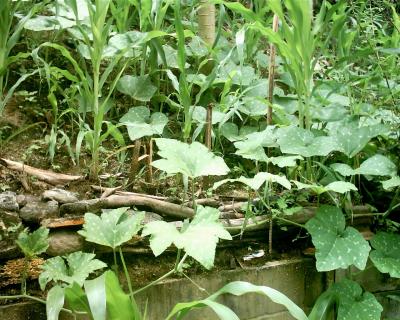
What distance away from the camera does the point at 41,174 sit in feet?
5.06

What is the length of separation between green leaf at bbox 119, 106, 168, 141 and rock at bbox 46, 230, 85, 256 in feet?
1.37

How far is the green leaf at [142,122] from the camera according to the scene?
1648 millimetres

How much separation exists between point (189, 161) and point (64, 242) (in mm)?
418

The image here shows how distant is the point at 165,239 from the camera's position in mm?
1116

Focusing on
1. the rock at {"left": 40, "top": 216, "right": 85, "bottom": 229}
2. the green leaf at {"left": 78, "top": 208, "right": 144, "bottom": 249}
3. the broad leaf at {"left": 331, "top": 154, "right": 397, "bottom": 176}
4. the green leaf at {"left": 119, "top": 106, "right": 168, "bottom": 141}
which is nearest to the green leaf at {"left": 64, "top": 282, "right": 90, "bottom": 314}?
the green leaf at {"left": 78, "top": 208, "right": 144, "bottom": 249}

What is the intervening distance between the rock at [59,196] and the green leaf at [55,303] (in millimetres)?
325

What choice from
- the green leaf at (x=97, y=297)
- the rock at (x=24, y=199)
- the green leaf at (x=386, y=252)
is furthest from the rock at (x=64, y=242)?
the green leaf at (x=386, y=252)

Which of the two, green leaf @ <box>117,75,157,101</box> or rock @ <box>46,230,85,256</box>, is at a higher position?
green leaf @ <box>117,75,157,101</box>

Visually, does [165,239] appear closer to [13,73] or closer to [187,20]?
[13,73]

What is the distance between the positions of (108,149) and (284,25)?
778 mm

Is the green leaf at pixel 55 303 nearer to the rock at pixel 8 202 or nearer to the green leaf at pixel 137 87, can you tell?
the rock at pixel 8 202

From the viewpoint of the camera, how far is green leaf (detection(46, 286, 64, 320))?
1.09 metres

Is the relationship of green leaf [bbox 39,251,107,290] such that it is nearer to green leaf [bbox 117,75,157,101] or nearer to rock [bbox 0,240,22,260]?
rock [bbox 0,240,22,260]

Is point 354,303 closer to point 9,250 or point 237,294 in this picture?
point 237,294
